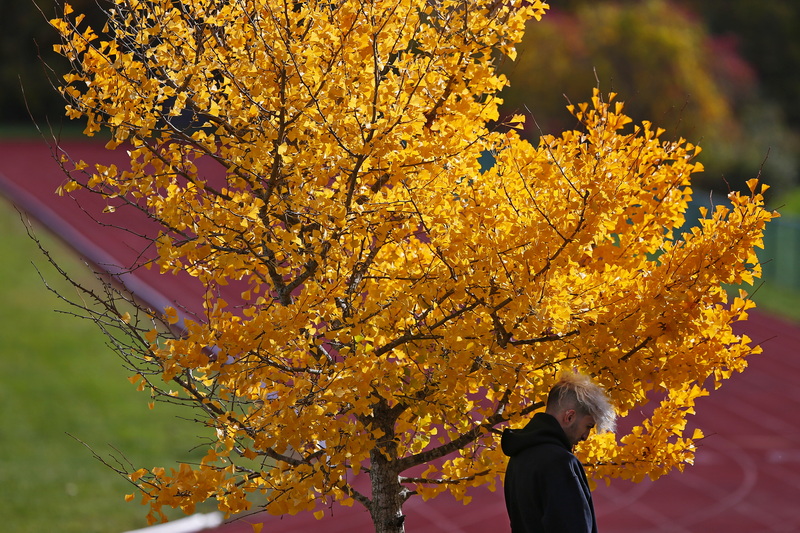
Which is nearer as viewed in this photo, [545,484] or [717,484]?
[545,484]

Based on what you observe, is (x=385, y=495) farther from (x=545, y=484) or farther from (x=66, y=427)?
(x=66, y=427)

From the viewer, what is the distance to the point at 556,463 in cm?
330

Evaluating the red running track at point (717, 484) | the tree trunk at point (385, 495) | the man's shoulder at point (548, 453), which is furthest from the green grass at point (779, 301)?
the man's shoulder at point (548, 453)

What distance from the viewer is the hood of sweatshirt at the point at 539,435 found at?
11.3ft

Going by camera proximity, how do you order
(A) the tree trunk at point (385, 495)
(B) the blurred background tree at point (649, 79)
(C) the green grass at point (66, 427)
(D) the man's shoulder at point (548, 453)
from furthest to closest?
(B) the blurred background tree at point (649, 79) → (C) the green grass at point (66, 427) → (A) the tree trunk at point (385, 495) → (D) the man's shoulder at point (548, 453)

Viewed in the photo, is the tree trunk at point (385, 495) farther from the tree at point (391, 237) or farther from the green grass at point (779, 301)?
the green grass at point (779, 301)

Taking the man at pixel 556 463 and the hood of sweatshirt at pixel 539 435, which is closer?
the man at pixel 556 463

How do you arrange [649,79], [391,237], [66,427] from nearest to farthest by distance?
1. [391,237]
2. [66,427]
3. [649,79]

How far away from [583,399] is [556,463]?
27cm

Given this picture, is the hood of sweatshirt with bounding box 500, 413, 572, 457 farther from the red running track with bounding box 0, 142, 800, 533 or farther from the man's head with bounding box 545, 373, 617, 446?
the red running track with bounding box 0, 142, 800, 533

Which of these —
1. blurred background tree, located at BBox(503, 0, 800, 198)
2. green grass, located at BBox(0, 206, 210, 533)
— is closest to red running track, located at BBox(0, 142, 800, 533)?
green grass, located at BBox(0, 206, 210, 533)

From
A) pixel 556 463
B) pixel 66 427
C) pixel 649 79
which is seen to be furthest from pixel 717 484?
pixel 649 79

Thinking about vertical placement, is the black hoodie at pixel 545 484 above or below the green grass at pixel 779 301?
below

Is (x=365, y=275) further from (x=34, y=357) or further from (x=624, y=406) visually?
(x=34, y=357)
